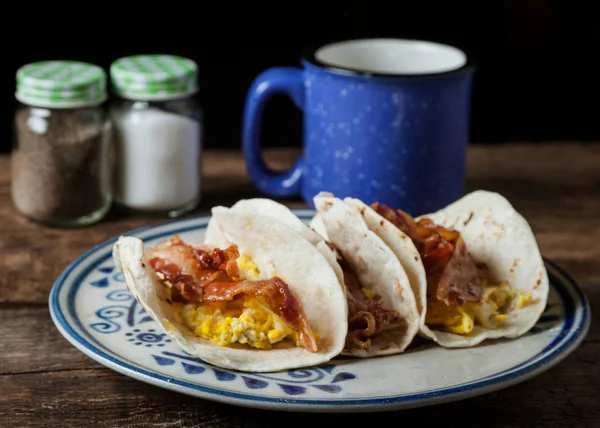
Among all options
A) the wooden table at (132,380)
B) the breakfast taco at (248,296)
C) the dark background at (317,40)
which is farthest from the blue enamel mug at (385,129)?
the dark background at (317,40)

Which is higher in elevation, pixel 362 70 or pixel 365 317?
pixel 362 70

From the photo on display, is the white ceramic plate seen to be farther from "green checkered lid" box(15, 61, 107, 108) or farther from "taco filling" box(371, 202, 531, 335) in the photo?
"green checkered lid" box(15, 61, 107, 108)

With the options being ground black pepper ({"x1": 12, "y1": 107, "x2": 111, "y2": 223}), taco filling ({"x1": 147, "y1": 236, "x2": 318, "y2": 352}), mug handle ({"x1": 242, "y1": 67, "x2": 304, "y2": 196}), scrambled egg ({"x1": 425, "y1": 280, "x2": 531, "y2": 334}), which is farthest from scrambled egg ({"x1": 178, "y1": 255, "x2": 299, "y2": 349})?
mug handle ({"x1": 242, "y1": 67, "x2": 304, "y2": 196})

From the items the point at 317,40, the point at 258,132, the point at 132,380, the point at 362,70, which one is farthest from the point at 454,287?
the point at 317,40

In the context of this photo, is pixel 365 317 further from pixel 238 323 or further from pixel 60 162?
pixel 60 162

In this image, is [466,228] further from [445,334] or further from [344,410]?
[344,410]

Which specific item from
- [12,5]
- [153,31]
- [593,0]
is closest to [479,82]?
[593,0]
